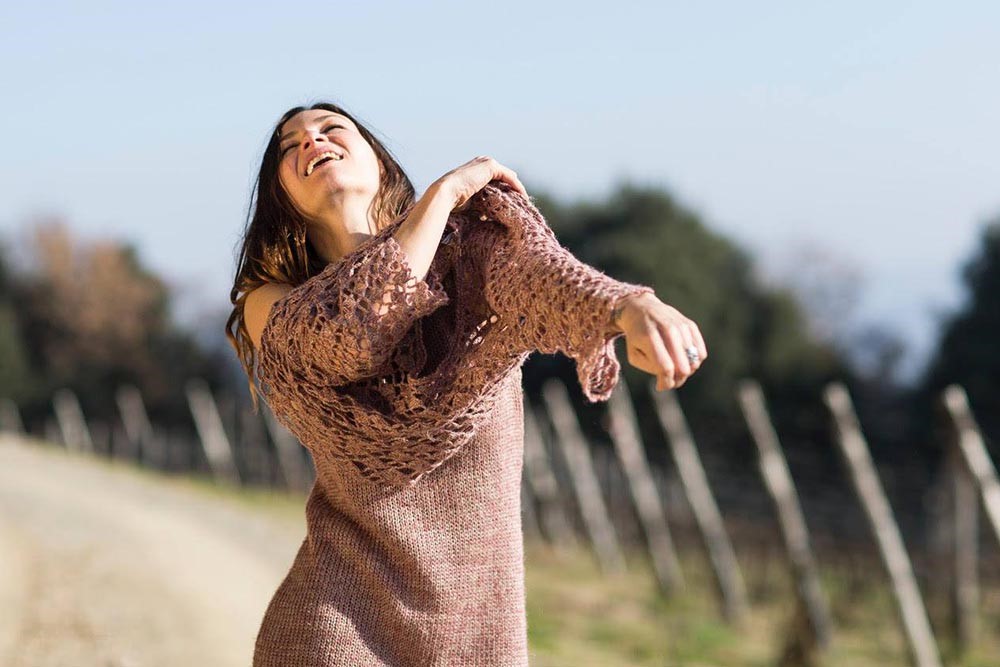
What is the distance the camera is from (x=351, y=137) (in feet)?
9.05

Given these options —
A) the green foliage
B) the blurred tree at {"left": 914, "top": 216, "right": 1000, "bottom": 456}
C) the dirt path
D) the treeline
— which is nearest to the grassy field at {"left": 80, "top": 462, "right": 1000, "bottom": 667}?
the dirt path

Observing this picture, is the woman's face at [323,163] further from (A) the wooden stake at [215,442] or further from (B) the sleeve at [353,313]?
(A) the wooden stake at [215,442]

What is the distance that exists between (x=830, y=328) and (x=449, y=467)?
22207 mm

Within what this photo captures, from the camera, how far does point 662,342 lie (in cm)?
193

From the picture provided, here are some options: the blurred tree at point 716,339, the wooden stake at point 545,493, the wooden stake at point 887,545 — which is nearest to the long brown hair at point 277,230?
the wooden stake at point 887,545

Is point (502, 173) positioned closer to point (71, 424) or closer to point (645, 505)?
point (645, 505)

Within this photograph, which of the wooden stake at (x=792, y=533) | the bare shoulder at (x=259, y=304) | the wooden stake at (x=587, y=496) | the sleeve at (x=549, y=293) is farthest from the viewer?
the wooden stake at (x=587, y=496)

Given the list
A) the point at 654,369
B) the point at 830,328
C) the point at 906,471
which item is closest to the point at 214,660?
the point at 654,369

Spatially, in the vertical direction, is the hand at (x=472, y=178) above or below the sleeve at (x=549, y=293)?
above

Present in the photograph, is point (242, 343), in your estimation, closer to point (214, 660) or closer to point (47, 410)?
point (214, 660)

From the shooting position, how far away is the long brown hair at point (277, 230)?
275 cm

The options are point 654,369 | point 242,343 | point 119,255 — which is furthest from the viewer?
point 119,255

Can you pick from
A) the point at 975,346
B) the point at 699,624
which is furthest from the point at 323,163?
the point at 975,346

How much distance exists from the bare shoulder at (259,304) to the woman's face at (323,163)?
0.17 meters
